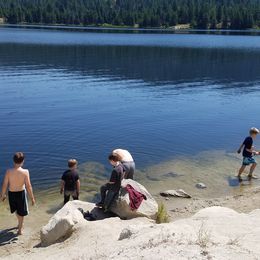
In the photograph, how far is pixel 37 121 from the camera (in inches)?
1147

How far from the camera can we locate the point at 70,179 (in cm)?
1437

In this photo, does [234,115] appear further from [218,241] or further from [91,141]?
[218,241]

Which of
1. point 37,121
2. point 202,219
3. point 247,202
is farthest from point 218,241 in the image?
point 37,121

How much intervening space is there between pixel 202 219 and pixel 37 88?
3176 centimetres

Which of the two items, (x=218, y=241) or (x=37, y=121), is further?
(x=37, y=121)

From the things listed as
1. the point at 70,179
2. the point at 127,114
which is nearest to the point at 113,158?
the point at 70,179

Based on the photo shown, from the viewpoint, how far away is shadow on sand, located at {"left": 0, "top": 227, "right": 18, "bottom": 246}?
13.0 m

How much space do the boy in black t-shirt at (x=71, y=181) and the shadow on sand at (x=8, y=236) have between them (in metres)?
1.99

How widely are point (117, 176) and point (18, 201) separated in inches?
117

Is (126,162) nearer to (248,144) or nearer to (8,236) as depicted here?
(8,236)

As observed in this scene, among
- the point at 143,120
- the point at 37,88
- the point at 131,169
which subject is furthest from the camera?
the point at 37,88

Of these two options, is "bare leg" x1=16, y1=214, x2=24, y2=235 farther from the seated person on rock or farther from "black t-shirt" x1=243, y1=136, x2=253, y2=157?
"black t-shirt" x1=243, y1=136, x2=253, y2=157

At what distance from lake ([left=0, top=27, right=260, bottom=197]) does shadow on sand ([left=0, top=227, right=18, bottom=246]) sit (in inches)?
176

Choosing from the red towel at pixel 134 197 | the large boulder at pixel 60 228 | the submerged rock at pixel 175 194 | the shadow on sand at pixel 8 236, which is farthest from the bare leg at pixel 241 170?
the shadow on sand at pixel 8 236
